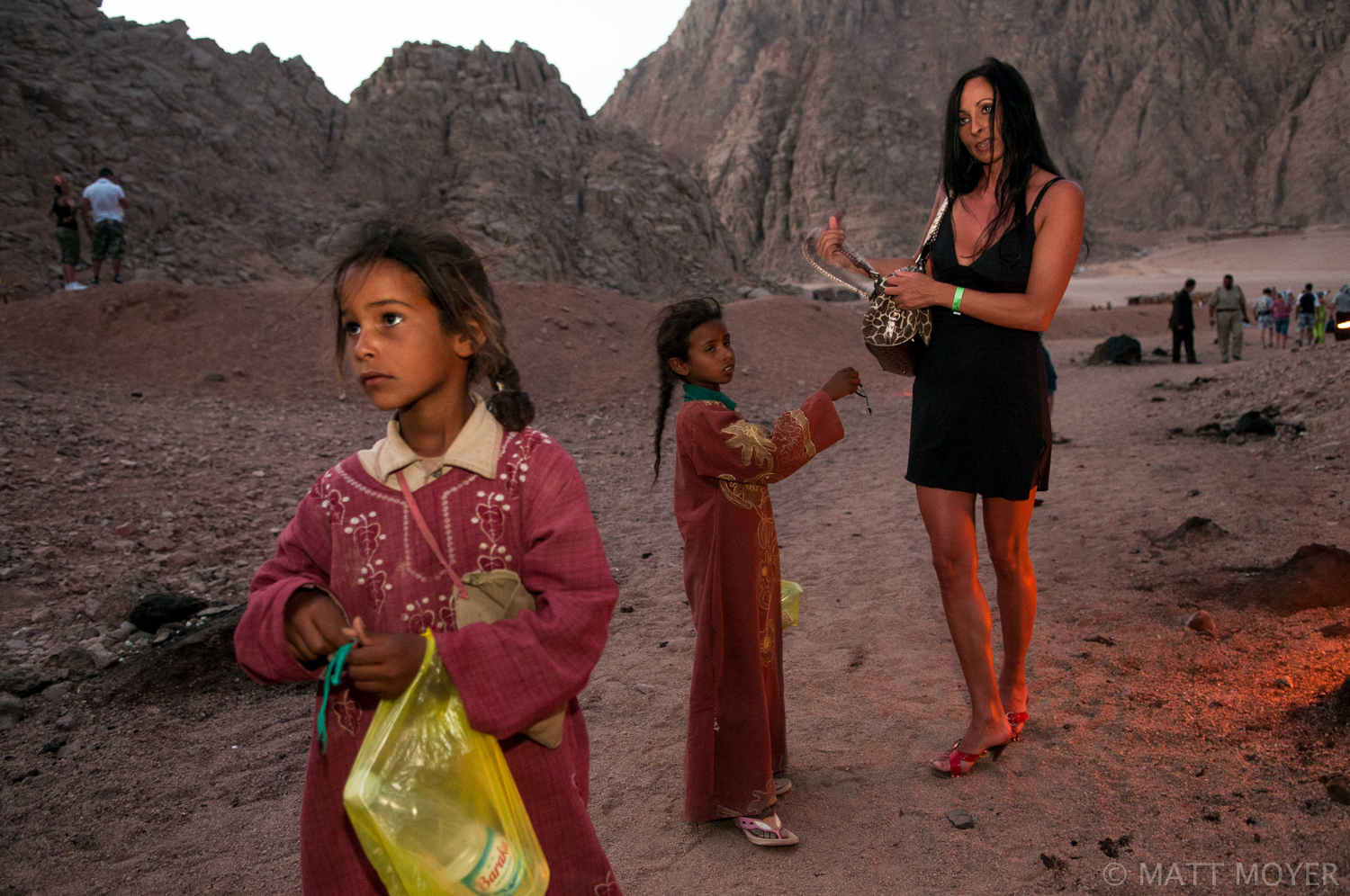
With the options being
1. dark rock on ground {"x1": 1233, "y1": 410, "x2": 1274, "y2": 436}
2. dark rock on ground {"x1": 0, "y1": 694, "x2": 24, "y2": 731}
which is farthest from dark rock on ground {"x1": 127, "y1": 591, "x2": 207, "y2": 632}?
dark rock on ground {"x1": 1233, "y1": 410, "x2": 1274, "y2": 436}

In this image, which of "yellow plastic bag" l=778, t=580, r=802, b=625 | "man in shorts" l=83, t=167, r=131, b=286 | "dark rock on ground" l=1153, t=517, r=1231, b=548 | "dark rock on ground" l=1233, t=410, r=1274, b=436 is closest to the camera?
"yellow plastic bag" l=778, t=580, r=802, b=625

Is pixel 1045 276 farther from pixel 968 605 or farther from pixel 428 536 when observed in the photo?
pixel 428 536

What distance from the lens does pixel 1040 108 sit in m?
66.4

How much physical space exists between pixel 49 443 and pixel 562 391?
252 inches

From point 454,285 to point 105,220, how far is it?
1467 centimetres

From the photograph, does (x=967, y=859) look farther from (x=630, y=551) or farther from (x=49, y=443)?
(x=49, y=443)

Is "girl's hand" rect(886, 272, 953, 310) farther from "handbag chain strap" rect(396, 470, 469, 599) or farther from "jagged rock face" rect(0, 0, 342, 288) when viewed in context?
"jagged rock face" rect(0, 0, 342, 288)

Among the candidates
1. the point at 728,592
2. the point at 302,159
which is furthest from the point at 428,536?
the point at 302,159

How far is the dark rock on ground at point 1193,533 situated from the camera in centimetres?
484

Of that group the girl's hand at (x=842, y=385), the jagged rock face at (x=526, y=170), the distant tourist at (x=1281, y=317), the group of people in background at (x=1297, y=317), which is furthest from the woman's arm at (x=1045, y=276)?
the jagged rock face at (x=526, y=170)

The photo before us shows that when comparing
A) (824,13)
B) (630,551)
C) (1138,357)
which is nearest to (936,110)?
(824,13)

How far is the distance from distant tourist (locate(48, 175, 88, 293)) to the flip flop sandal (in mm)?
13717

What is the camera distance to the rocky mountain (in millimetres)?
17812

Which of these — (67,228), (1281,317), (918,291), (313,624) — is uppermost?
(67,228)
